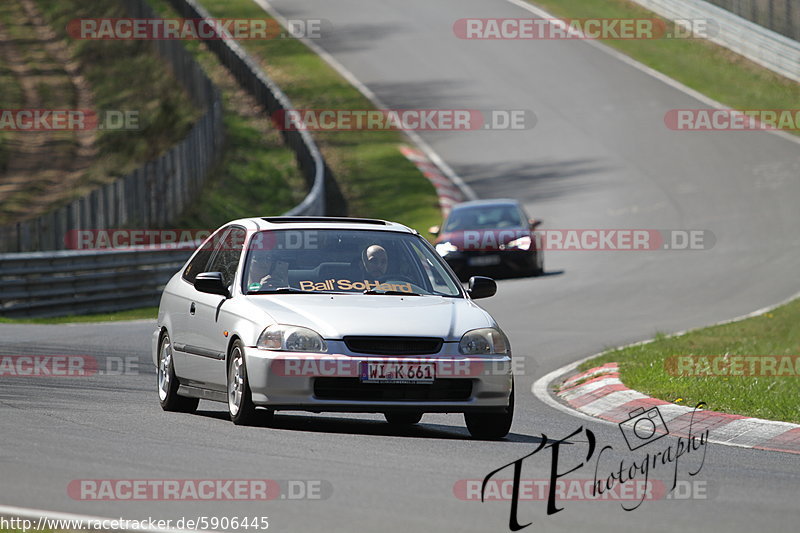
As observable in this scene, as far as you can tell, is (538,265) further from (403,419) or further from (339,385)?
(339,385)

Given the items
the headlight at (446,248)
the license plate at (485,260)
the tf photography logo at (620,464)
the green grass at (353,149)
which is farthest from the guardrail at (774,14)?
the tf photography logo at (620,464)

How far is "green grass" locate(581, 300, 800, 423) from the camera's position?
11838 mm

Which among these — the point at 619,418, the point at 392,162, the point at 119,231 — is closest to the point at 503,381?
the point at 619,418

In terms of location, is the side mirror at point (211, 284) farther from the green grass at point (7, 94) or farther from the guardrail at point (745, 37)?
the guardrail at point (745, 37)

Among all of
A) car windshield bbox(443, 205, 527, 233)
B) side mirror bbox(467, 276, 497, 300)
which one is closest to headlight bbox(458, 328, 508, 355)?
side mirror bbox(467, 276, 497, 300)

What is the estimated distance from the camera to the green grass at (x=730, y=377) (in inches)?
466

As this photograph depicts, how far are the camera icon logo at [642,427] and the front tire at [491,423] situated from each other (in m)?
0.80

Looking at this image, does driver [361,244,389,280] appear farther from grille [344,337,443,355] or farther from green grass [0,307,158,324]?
green grass [0,307,158,324]

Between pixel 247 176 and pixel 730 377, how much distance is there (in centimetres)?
2373

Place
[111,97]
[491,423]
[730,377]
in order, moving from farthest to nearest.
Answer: [111,97]
[730,377]
[491,423]

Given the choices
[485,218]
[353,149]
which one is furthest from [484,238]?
[353,149]

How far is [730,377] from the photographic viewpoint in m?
13.4

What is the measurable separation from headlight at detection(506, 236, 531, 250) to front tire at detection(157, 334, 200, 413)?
46.0ft

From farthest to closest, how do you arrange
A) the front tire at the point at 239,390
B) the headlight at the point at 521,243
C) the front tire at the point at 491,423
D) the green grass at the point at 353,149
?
the green grass at the point at 353,149 < the headlight at the point at 521,243 < the front tire at the point at 491,423 < the front tire at the point at 239,390
